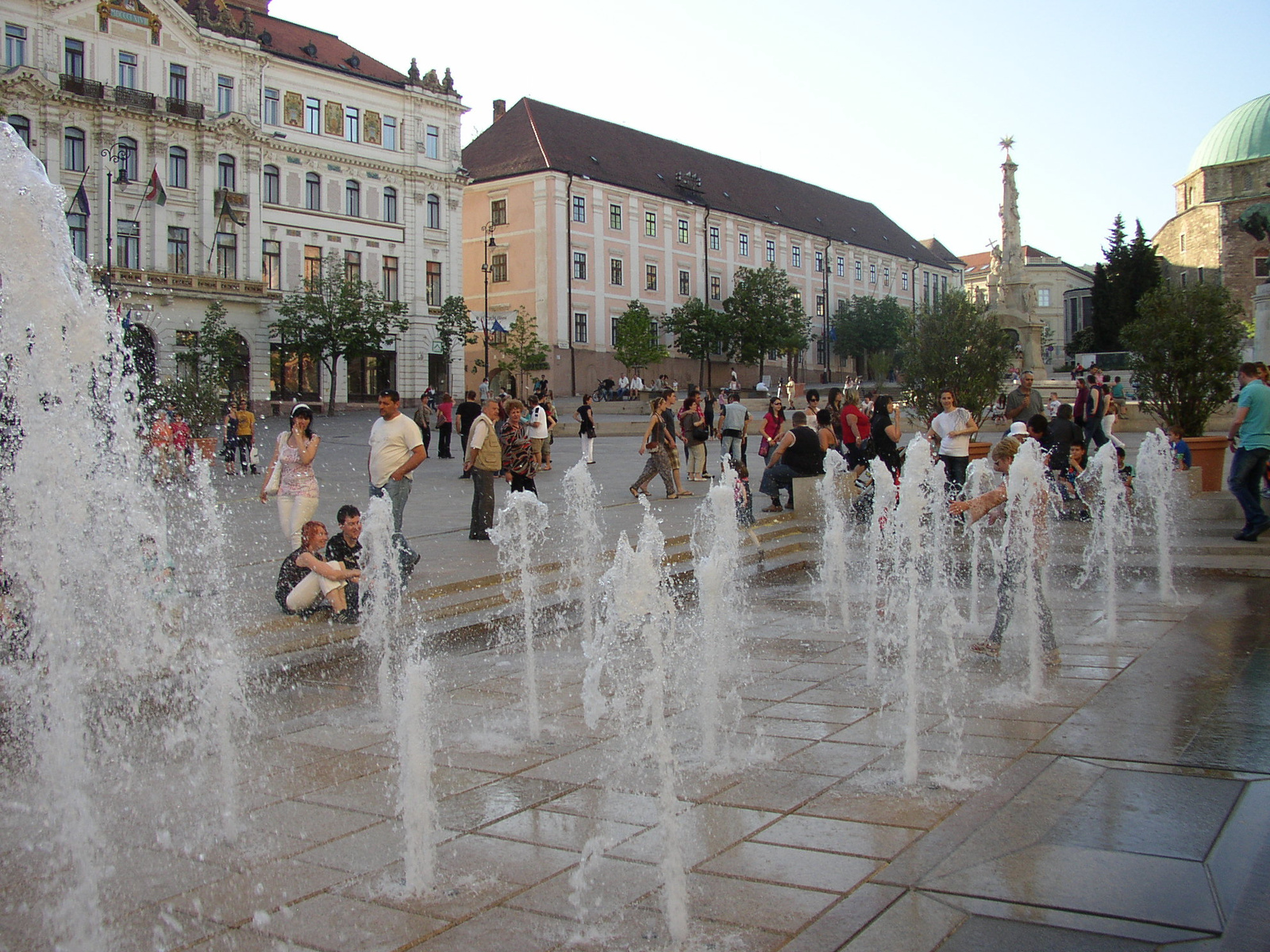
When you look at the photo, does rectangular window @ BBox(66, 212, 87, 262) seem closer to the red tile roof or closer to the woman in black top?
the red tile roof

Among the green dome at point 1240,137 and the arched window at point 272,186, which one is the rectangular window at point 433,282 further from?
the green dome at point 1240,137

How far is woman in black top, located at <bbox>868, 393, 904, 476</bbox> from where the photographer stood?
14141 mm

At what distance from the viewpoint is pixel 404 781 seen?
163 inches

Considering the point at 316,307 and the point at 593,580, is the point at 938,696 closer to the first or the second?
the point at 593,580

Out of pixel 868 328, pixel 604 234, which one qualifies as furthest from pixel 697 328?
pixel 868 328

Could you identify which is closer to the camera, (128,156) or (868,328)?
(128,156)

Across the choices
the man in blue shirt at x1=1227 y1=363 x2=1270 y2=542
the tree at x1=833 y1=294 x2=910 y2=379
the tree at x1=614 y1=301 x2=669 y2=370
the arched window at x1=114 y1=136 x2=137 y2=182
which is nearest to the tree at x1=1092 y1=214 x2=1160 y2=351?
the tree at x1=833 y1=294 x2=910 y2=379

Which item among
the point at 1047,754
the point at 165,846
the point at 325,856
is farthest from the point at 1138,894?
the point at 165,846

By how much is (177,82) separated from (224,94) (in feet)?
6.04

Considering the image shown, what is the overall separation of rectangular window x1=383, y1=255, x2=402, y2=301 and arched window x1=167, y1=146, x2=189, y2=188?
30.4 ft

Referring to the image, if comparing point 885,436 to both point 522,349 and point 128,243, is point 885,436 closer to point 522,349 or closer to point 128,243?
point 128,243

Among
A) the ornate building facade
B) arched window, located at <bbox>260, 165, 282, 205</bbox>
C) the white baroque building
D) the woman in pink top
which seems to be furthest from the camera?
the ornate building facade

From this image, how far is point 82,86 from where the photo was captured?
3988 centimetres

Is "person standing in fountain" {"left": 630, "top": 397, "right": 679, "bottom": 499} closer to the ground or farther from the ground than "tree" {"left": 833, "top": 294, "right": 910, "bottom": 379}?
closer to the ground
